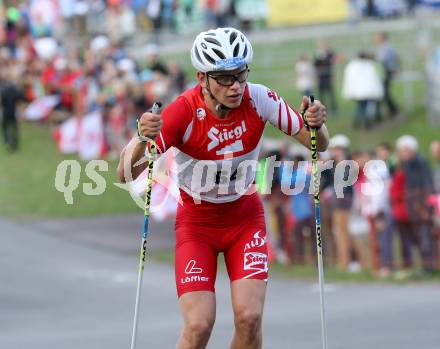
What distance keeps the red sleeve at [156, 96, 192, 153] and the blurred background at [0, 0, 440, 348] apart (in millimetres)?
5237

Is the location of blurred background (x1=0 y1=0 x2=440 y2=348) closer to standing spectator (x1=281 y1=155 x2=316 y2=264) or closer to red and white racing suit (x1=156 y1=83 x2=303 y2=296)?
standing spectator (x1=281 y1=155 x2=316 y2=264)

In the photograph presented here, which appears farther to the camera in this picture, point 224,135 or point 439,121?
point 439,121

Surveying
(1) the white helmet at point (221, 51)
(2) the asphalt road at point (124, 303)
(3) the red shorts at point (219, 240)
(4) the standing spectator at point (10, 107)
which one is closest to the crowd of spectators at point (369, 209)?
(2) the asphalt road at point (124, 303)

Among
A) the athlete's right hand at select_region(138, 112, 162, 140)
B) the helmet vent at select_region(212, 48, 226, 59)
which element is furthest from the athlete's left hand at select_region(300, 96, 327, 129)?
the athlete's right hand at select_region(138, 112, 162, 140)

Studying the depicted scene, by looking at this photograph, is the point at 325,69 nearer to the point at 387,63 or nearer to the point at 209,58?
the point at 387,63

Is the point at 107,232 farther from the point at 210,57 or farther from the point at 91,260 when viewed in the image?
the point at 210,57

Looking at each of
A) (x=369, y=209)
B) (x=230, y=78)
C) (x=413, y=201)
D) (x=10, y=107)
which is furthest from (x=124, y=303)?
(x=10, y=107)

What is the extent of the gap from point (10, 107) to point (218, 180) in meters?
19.6

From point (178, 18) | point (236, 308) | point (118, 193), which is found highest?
point (178, 18)

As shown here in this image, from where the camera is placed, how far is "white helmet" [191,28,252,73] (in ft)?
28.0

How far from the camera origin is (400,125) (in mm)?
26188

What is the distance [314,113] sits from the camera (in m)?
8.82

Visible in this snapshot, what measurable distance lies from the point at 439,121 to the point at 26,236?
381 inches

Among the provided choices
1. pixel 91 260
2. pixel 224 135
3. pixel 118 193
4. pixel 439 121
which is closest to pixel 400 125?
pixel 439 121
